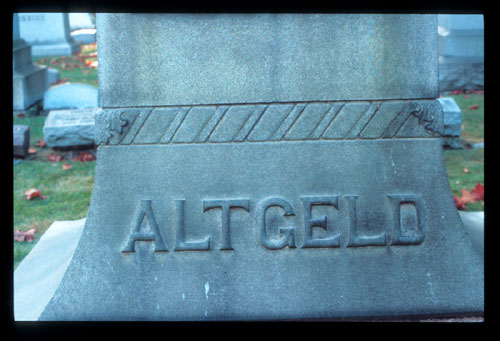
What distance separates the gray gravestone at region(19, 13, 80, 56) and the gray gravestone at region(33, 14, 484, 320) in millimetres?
12624

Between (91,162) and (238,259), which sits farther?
(91,162)

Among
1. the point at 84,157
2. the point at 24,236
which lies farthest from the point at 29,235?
the point at 84,157

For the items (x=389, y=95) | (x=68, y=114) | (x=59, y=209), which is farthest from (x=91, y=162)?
(x=389, y=95)

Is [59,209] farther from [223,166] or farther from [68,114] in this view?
[223,166]

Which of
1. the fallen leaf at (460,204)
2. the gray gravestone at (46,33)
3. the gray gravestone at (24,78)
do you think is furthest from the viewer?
the gray gravestone at (46,33)

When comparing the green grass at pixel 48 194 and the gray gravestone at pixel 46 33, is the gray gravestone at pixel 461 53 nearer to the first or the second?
the green grass at pixel 48 194

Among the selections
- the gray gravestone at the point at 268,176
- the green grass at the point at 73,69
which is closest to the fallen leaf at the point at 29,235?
the gray gravestone at the point at 268,176

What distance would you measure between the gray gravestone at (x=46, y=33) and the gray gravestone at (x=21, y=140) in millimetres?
8741

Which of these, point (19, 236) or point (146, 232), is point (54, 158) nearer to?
point (19, 236)

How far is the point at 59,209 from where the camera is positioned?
5340 millimetres

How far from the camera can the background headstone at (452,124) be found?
665 centimetres

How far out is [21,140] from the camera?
6586mm

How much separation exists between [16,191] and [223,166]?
340 centimetres

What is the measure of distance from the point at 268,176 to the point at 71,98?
623 cm
